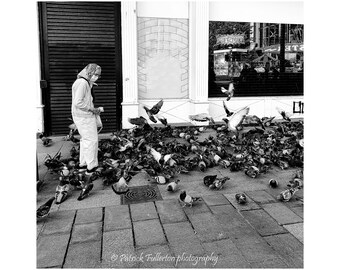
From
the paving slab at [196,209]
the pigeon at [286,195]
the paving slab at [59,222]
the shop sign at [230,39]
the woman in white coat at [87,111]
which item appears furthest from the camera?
the shop sign at [230,39]

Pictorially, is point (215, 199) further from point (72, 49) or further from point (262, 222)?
point (72, 49)

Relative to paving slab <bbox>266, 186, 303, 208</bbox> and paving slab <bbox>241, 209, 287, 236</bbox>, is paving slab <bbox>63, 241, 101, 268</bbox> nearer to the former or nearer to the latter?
paving slab <bbox>241, 209, 287, 236</bbox>

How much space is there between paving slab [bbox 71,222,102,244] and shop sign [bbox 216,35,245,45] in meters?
8.28

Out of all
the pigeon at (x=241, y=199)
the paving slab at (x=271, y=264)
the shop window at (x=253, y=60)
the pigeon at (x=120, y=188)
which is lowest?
the paving slab at (x=271, y=264)

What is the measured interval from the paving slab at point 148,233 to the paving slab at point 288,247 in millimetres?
1114

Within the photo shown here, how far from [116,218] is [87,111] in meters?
2.22

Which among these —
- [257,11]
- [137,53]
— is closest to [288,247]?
[137,53]

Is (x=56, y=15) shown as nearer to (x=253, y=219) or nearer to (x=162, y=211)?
(x=162, y=211)

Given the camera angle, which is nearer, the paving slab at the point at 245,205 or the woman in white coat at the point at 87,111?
the paving slab at the point at 245,205

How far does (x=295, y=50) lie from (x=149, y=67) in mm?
5313

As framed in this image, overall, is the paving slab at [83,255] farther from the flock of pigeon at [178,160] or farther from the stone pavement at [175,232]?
the flock of pigeon at [178,160]

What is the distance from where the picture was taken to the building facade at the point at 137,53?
9180 millimetres

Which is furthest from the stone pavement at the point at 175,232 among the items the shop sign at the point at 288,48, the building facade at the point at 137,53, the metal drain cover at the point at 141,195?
the shop sign at the point at 288,48

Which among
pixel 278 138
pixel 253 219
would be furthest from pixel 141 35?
pixel 253 219
